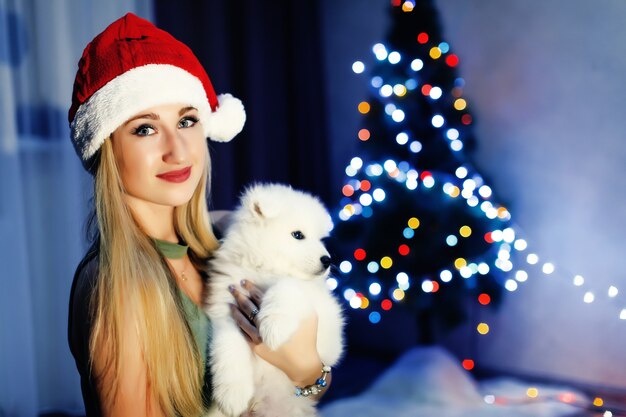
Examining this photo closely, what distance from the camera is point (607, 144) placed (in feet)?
11.6

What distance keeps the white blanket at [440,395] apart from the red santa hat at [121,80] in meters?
2.30

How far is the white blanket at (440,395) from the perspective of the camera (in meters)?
3.10

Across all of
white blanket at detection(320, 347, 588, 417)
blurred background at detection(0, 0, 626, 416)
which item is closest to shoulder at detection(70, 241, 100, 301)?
blurred background at detection(0, 0, 626, 416)

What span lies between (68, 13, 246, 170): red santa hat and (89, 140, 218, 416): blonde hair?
2.9 inches

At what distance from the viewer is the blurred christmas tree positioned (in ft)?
11.4

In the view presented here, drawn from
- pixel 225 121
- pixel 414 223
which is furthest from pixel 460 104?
pixel 225 121

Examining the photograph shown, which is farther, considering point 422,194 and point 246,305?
point 422,194

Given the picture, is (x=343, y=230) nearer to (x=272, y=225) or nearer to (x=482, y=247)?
(x=482, y=247)

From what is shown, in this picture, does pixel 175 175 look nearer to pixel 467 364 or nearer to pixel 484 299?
pixel 484 299

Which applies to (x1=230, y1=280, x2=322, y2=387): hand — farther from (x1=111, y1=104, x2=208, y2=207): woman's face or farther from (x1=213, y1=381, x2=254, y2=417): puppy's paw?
(x1=111, y1=104, x2=208, y2=207): woman's face

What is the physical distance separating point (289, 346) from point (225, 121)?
2.26ft

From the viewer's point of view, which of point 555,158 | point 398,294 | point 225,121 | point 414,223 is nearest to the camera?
point 225,121

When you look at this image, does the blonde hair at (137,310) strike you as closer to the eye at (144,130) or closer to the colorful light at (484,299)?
the eye at (144,130)

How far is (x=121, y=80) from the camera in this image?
137 centimetres
